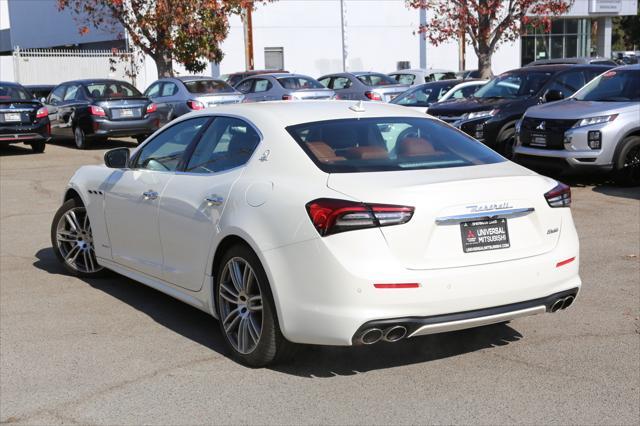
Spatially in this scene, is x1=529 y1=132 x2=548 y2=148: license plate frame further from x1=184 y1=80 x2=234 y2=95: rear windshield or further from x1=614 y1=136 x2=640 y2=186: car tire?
x1=184 y1=80 x2=234 y2=95: rear windshield

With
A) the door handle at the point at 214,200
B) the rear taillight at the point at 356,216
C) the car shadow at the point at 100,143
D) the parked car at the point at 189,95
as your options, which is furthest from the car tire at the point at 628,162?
the car shadow at the point at 100,143

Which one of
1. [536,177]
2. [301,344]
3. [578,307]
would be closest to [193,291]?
[301,344]

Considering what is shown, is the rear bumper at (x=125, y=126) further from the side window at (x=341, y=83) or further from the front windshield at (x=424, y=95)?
the side window at (x=341, y=83)

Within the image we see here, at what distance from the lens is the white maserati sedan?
184 inches

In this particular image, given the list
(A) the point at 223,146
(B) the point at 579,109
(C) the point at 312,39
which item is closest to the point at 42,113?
(B) the point at 579,109

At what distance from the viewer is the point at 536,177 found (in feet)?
17.2

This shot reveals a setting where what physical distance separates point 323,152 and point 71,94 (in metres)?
16.7

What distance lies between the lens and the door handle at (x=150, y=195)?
20.3 ft

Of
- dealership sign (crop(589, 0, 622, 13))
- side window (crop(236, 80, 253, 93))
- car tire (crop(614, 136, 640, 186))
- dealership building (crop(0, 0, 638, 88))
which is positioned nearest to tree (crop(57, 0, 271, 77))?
side window (crop(236, 80, 253, 93))

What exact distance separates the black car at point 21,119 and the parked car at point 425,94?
7.63m

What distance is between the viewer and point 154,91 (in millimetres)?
21969

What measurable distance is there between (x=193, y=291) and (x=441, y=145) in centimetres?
187

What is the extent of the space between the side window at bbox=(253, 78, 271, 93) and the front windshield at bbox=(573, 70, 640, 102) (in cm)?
1114

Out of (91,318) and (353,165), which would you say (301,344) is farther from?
(91,318)
